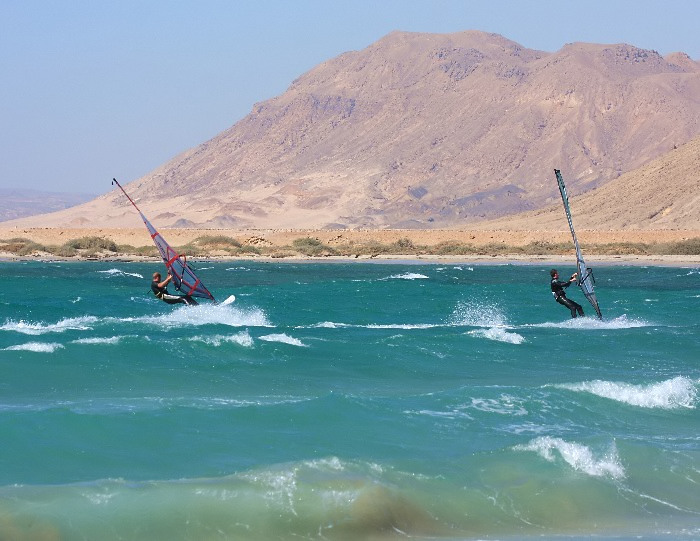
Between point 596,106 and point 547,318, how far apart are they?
4698 inches

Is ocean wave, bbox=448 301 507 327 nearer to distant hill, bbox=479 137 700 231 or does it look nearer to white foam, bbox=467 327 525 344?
white foam, bbox=467 327 525 344

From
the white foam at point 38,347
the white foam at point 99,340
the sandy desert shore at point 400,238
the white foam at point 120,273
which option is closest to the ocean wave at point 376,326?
the white foam at point 99,340

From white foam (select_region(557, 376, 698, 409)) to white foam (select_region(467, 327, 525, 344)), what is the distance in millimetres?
6148

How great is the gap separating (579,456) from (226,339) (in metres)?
9.61

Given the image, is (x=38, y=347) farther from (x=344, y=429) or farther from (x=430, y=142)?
(x=430, y=142)

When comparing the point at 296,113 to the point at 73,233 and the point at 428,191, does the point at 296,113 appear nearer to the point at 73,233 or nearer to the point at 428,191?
the point at 428,191

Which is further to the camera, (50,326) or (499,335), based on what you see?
(50,326)

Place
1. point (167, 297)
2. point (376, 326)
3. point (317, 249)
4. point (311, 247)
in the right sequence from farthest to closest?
point (311, 247), point (317, 249), point (376, 326), point (167, 297)

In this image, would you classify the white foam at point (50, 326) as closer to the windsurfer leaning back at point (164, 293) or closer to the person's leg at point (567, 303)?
the windsurfer leaning back at point (164, 293)

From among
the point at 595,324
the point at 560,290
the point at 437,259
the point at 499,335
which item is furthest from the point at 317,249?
the point at 499,335

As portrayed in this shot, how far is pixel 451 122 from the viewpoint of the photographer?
14900 cm

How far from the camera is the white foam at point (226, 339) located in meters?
20.1

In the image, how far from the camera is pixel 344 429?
13109 mm

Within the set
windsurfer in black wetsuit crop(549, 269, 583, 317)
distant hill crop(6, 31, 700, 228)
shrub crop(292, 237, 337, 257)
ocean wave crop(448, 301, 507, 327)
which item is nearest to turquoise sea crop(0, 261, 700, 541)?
windsurfer in black wetsuit crop(549, 269, 583, 317)
